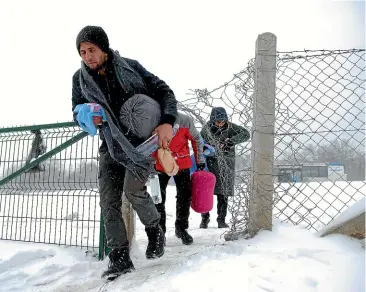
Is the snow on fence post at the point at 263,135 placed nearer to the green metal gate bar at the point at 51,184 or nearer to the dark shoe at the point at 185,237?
the dark shoe at the point at 185,237

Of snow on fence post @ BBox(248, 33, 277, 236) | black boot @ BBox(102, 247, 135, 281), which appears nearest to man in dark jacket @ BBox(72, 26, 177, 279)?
black boot @ BBox(102, 247, 135, 281)

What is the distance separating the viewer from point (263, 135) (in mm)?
2352

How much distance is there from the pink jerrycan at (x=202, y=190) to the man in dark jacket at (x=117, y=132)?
911 mm

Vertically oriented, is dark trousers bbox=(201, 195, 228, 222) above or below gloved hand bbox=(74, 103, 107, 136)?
below

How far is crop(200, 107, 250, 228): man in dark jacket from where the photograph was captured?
3152mm

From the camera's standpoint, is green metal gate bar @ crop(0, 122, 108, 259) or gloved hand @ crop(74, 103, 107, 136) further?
green metal gate bar @ crop(0, 122, 108, 259)

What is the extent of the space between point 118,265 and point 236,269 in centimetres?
93

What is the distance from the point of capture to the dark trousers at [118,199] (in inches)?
91.4

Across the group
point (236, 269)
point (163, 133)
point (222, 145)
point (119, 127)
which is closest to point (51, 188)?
point (119, 127)

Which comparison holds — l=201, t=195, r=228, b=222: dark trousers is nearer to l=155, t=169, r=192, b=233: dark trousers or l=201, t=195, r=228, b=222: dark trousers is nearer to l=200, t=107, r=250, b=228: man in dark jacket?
l=200, t=107, r=250, b=228: man in dark jacket

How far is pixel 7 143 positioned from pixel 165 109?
2.19 metres

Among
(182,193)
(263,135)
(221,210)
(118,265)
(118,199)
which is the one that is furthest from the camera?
(221,210)

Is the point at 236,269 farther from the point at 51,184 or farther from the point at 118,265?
the point at 51,184

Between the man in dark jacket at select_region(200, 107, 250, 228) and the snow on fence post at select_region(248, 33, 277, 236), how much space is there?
60cm
